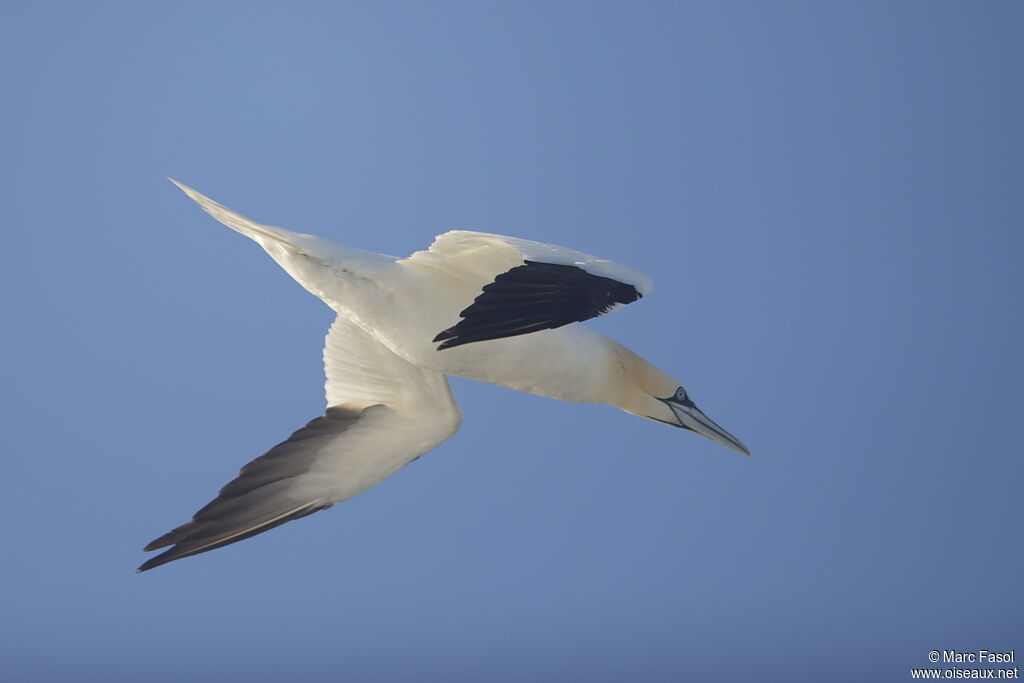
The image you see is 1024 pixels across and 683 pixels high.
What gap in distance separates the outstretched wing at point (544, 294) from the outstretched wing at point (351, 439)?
185 cm

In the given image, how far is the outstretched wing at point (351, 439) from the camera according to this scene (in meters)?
7.18

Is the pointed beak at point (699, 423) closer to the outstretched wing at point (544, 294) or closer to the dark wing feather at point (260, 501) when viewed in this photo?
the outstretched wing at point (544, 294)

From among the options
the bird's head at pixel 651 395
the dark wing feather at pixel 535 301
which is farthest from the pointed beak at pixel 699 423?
the dark wing feather at pixel 535 301

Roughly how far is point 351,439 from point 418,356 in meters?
1.12

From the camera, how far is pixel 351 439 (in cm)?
745

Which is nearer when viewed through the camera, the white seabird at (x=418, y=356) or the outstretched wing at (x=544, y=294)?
the outstretched wing at (x=544, y=294)

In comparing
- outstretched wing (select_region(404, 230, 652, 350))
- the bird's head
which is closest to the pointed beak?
the bird's head

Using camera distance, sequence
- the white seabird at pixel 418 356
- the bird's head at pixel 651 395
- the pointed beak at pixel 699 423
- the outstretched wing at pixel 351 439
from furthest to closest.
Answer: the outstretched wing at pixel 351 439 → the pointed beak at pixel 699 423 → the bird's head at pixel 651 395 → the white seabird at pixel 418 356

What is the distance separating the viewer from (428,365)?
664 cm

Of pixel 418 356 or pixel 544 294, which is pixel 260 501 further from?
pixel 544 294

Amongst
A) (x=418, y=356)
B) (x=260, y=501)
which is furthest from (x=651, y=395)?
(x=260, y=501)

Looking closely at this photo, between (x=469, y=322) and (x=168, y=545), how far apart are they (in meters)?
2.55

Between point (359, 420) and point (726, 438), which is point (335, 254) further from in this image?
point (726, 438)

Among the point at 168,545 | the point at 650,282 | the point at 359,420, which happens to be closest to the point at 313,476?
the point at 359,420
